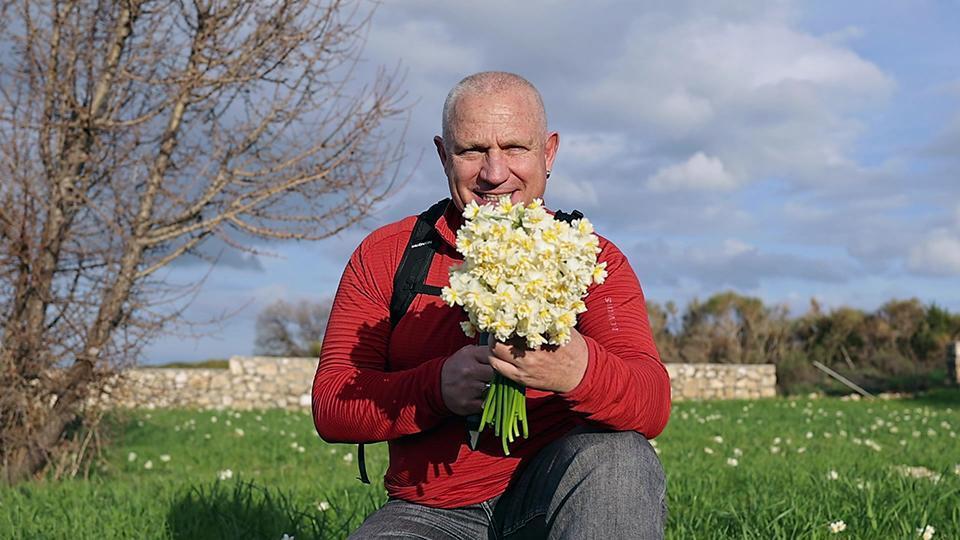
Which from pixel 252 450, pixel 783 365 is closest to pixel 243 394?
pixel 252 450

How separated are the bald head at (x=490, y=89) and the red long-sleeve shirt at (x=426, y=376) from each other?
13.3 inches

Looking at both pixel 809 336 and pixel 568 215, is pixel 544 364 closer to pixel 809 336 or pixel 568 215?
pixel 568 215

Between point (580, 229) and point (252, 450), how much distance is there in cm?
965

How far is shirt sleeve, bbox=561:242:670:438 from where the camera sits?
2.39 m

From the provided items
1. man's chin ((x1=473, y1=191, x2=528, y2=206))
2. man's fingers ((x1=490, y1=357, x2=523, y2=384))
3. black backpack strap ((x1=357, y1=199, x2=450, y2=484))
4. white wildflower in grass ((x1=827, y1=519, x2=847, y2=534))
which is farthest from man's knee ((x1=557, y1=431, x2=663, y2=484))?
white wildflower in grass ((x1=827, y1=519, x2=847, y2=534))

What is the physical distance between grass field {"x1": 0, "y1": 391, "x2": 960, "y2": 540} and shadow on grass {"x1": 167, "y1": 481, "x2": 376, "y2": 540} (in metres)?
0.01

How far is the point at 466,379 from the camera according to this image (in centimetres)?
243

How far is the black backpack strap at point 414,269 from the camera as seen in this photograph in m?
2.94

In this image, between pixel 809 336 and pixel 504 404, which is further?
pixel 809 336

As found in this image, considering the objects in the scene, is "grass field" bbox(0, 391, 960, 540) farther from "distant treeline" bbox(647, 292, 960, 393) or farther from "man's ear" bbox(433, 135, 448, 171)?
"distant treeline" bbox(647, 292, 960, 393)

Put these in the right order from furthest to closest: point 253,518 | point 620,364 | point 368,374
Answer: point 253,518 → point 368,374 → point 620,364

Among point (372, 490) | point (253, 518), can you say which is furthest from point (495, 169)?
point (372, 490)

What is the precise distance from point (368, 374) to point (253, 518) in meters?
2.54

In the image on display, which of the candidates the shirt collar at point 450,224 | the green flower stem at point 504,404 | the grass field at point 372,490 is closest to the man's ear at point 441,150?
the shirt collar at point 450,224
